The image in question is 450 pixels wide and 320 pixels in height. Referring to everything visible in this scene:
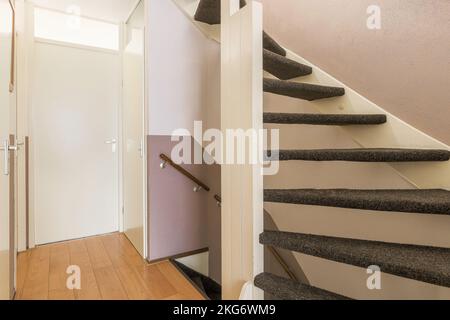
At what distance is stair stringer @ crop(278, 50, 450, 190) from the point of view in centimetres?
134

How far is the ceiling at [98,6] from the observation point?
2.53m

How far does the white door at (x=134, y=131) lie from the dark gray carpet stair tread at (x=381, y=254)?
62.1 inches

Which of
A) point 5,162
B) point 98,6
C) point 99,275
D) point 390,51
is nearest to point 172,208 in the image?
point 99,275

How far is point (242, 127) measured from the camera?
127 centimetres

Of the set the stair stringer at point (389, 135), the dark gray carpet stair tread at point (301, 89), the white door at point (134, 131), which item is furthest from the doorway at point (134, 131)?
the stair stringer at point (389, 135)

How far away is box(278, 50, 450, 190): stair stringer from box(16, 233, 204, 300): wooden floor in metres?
1.49

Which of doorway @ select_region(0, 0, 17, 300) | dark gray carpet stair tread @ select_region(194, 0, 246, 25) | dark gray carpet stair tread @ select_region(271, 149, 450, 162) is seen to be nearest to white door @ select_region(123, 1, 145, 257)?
dark gray carpet stair tread @ select_region(194, 0, 246, 25)

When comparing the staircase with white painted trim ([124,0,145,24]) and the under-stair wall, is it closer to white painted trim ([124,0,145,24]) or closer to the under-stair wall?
the under-stair wall

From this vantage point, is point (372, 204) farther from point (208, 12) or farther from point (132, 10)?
point (132, 10)

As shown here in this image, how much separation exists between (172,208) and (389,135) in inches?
69.3

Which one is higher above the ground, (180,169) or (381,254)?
(180,169)

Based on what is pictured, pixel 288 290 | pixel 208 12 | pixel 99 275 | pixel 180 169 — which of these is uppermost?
pixel 208 12
